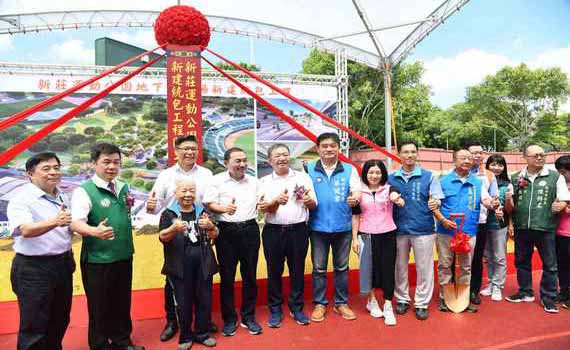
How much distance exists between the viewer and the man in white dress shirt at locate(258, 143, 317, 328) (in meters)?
3.01

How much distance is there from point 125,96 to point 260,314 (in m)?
6.52

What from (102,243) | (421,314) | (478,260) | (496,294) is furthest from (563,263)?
(102,243)

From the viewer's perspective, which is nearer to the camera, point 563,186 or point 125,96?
point 563,186

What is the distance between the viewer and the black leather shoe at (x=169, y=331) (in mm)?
2863

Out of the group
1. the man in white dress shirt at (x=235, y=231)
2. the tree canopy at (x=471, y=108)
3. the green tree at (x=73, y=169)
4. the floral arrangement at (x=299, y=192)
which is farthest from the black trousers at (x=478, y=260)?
the tree canopy at (x=471, y=108)

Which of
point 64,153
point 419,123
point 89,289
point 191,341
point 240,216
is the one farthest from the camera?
point 419,123

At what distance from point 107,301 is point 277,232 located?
1.29m

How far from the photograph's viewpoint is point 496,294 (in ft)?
12.2

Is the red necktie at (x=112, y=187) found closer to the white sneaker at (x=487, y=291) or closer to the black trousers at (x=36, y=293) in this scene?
the black trousers at (x=36, y=293)

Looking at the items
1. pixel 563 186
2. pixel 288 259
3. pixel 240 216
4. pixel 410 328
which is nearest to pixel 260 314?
pixel 288 259

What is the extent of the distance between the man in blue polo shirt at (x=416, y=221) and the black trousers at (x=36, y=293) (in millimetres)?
2573

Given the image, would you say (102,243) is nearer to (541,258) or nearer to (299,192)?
(299,192)

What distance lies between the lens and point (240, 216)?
2.89 m

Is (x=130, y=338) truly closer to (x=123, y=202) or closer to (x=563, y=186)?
(x=123, y=202)
